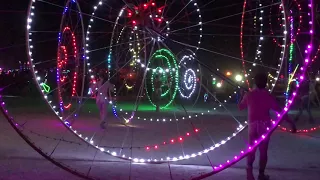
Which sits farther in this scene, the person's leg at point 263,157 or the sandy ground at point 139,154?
the sandy ground at point 139,154

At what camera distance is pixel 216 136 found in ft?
37.7

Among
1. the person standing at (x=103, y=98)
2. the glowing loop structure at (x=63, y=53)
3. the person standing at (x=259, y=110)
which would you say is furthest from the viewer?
the person standing at (x=103, y=98)

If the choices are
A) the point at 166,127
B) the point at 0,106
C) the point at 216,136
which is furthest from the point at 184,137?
the point at 0,106

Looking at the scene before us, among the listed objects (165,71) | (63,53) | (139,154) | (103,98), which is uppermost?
(63,53)

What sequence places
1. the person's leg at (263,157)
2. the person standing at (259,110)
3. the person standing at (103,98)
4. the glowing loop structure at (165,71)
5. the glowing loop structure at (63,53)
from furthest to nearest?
1. the person standing at (103,98)
2. the glowing loop structure at (165,71)
3. the person's leg at (263,157)
4. the person standing at (259,110)
5. the glowing loop structure at (63,53)

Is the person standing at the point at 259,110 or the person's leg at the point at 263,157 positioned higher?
the person standing at the point at 259,110

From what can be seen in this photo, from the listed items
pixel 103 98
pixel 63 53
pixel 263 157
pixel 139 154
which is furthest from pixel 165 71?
pixel 263 157

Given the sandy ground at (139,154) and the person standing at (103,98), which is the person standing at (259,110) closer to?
the sandy ground at (139,154)

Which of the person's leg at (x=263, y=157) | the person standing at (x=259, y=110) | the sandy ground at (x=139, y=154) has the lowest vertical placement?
the sandy ground at (x=139, y=154)

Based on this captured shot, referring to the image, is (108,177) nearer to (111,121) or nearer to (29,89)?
(111,121)

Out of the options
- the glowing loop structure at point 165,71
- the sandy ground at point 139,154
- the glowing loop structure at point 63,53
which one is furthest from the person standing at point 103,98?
the glowing loop structure at point 63,53

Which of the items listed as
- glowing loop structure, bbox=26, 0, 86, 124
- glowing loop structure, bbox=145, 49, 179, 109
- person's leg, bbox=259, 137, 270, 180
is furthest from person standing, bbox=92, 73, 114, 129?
person's leg, bbox=259, 137, 270, 180

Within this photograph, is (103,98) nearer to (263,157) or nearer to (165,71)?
(165,71)

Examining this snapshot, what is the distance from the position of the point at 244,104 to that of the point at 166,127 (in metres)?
6.77
